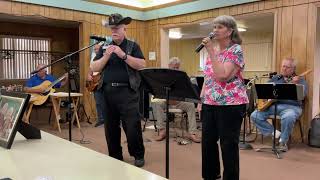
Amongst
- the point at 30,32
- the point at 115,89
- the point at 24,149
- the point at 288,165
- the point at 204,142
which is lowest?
the point at 288,165

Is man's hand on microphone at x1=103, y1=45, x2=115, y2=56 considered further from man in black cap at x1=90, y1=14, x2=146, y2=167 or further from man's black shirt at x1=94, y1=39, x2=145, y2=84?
man's black shirt at x1=94, y1=39, x2=145, y2=84

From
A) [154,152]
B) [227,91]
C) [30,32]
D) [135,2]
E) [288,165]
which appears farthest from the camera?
[30,32]

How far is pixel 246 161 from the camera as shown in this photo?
3592 mm

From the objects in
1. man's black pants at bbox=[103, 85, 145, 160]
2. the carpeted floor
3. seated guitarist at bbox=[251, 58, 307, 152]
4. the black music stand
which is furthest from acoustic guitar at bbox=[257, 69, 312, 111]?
the black music stand

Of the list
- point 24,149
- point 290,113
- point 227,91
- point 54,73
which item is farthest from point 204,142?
point 54,73

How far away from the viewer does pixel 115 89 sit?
118 inches

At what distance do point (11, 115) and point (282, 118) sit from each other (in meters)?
3.53

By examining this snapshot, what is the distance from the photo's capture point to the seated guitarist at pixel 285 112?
4.10 metres

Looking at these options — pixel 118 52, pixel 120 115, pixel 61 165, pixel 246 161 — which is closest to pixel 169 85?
pixel 118 52

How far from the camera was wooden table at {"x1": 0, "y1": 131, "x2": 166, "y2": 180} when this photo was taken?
0.96 m

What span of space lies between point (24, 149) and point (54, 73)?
7.32m

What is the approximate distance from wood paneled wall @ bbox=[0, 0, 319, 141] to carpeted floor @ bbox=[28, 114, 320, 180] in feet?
3.04

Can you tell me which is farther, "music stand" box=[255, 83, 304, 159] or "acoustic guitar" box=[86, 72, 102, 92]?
"acoustic guitar" box=[86, 72, 102, 92]

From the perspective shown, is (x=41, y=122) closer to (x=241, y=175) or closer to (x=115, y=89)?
(x=115, y=89)
